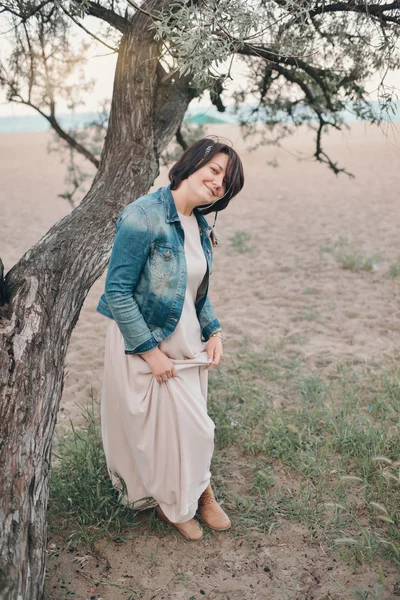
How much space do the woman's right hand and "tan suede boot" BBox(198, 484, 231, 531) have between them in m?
0.80

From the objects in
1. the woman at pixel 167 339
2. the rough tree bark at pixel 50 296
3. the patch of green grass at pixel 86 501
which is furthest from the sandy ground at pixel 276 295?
the rough tree bark at pixel 50 296

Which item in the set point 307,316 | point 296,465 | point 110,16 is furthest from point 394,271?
point 110,16

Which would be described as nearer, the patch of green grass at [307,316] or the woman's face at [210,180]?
the woman's face at [210,180]

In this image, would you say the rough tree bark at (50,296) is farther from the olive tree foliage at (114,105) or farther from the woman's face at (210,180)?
the woman's face at (210,180)

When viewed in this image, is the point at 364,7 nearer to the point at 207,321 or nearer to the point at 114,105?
the point at 114,105

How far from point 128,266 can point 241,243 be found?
7633 mm

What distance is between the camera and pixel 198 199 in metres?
2.35

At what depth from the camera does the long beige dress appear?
248 cm

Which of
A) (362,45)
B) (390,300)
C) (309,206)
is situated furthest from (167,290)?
(309,206)

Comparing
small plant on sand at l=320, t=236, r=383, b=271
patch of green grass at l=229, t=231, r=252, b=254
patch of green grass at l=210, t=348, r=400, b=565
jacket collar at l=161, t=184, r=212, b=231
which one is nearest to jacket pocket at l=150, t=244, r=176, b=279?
jacket collar at l=161, t=184, r=212, b=231

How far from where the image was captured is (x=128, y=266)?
7.34 ft

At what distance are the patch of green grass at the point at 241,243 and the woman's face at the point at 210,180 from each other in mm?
7029

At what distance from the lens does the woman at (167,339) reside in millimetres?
2287

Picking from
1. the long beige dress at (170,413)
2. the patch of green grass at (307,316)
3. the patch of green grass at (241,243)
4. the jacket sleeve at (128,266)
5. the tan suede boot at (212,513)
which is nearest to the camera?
the jacket sleeve at (128,266)
